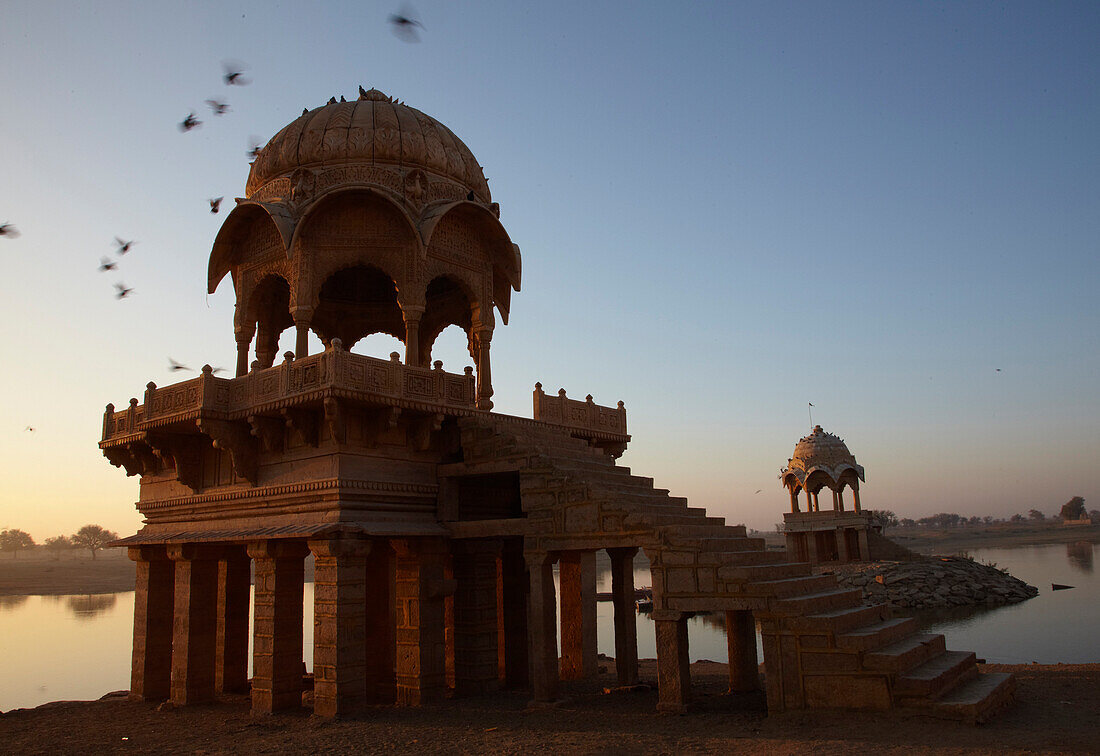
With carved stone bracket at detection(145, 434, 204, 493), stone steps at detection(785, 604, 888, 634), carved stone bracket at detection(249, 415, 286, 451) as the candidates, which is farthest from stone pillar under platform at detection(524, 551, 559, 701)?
carved stone bracket at detection(145, 434, 204, 493)

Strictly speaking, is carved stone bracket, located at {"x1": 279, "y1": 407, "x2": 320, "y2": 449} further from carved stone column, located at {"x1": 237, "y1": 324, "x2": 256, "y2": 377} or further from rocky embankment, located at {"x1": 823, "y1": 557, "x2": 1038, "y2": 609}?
rocky embankment, located at {"x1": 823, "y1": 557, "x2": 1038, "y2": 609}

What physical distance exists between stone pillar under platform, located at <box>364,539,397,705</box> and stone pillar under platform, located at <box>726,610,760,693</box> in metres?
6.46

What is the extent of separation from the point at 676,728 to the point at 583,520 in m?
3.17

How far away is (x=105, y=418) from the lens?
17188 millimetres

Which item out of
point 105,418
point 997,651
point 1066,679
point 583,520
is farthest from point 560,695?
point 997,651

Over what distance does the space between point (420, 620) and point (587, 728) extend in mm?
3984

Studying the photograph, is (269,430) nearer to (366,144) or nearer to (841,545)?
(366,144)

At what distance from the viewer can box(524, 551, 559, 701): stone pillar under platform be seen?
1242 centimetres

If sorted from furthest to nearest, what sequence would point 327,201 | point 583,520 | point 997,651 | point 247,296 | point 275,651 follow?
1. point 997,651
2. point 247,296
3. point 327,201
4. point 275,651
5. point 583,520

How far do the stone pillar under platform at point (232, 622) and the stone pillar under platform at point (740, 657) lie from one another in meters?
9.72

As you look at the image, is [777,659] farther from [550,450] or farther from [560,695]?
[550,450]

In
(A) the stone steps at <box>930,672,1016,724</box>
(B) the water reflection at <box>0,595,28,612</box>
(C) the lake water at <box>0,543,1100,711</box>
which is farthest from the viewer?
(B) the water reflection at <box>0,595,28,612</box>

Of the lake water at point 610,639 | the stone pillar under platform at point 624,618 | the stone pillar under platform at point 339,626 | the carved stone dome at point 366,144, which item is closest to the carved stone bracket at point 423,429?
the stone pillar under platform at point 339,626

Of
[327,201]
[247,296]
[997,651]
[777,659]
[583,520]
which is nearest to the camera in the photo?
[777,659]
